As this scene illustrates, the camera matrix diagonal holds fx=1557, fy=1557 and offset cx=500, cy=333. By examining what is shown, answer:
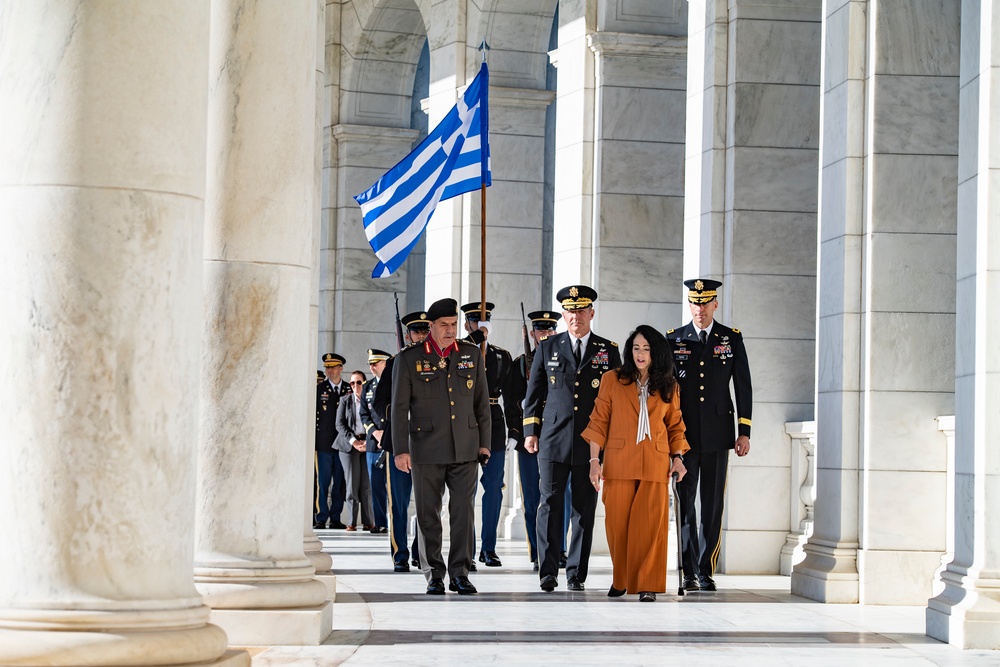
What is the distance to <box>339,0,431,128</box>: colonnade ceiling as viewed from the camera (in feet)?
80.1

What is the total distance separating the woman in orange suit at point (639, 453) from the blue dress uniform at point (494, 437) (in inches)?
126

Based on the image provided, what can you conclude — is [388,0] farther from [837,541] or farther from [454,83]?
[837,541]

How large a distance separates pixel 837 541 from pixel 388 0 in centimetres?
1458

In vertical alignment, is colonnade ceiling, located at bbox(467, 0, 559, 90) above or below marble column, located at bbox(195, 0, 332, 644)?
above

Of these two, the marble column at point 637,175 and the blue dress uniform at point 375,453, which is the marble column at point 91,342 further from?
the marble column at point 637,175

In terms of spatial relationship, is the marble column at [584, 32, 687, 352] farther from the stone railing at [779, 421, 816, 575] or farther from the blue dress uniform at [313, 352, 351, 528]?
the blue dress uniform at [313, 352, 351, 528]

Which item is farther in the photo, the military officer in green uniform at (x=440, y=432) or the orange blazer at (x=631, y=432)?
the military officer in green uniform at (x=440, y=432)

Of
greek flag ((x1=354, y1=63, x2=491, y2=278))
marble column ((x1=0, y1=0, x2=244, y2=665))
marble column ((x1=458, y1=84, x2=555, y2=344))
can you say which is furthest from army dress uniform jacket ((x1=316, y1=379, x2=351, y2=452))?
marble column ((x1=0, y1=0, x2=244, y2=665))

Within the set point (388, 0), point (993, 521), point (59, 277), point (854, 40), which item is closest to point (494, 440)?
point (854, 40)

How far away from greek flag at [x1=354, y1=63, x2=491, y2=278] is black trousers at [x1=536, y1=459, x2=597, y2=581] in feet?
7.76

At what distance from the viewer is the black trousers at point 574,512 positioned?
1244 centimetres

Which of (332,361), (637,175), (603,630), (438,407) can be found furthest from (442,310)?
(332,361)

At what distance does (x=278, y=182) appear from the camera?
8.85 metres

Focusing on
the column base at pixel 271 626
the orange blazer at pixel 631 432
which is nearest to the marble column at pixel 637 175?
the orange blazer at pixel 631 432
